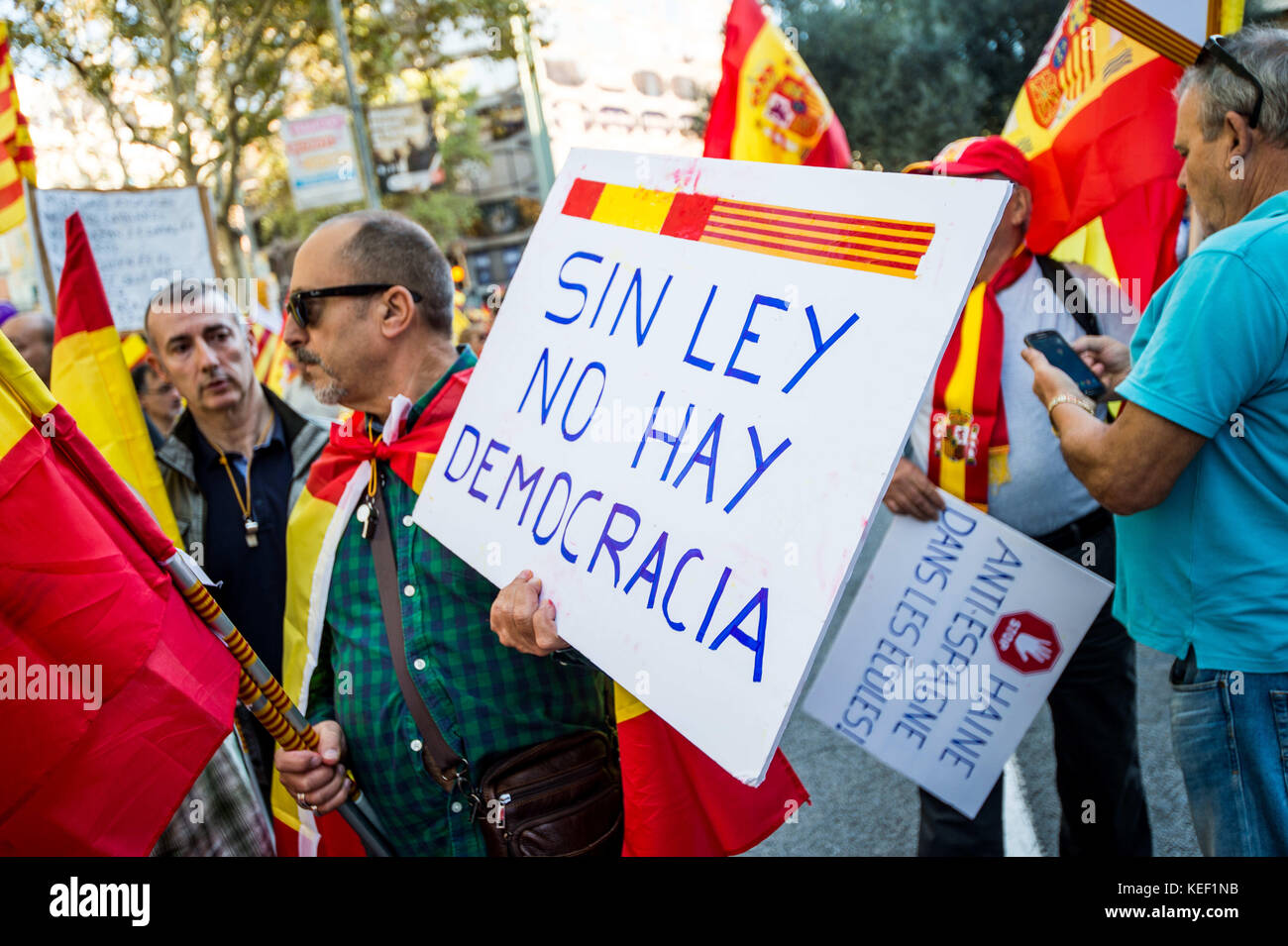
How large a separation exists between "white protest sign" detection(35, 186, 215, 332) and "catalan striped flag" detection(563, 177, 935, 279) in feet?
11.0

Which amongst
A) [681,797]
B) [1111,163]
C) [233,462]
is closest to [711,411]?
[681,797]

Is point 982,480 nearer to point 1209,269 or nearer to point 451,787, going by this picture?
point 1209,269

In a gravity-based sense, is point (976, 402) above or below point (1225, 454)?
below

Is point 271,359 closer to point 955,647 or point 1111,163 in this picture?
point 955,647

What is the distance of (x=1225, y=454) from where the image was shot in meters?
1.69

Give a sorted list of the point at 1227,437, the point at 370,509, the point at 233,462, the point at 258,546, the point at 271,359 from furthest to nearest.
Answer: the point at 271,359 < the point at 233,462 < the point at 258,546 < the point at 370,509 < the point at 1227,437

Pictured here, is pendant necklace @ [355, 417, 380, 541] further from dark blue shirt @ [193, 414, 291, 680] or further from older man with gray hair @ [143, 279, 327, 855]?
dark blue shirt @ [193, 414, 291, 680]

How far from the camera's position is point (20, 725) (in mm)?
1464

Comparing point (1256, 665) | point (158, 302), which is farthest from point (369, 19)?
point (1256, 665)

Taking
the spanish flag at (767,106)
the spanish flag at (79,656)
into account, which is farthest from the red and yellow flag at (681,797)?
the spanish flag at (767,106)

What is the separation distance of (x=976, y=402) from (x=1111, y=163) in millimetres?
748

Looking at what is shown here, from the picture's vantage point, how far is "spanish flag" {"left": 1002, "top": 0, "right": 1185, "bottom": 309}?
2594 millimetres

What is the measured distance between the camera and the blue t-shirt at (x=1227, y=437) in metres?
1.58
